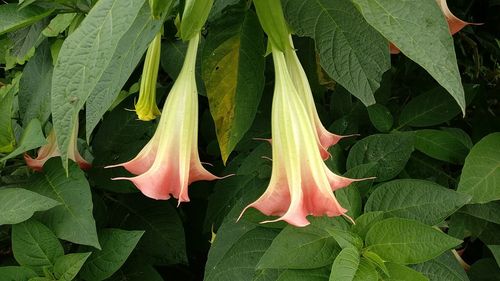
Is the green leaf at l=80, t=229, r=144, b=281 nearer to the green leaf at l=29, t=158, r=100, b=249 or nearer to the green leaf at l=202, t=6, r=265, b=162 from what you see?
the green leaf at l=29, t=158, r=100, b=249

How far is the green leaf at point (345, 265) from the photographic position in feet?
2.54

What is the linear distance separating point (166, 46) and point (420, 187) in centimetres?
58

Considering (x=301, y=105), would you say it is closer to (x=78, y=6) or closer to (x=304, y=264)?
(x=304, y=264)

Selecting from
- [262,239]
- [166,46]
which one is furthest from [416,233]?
[166,46]

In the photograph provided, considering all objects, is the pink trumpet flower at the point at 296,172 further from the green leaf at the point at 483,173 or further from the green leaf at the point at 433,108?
the green leaf at the point at 433,108

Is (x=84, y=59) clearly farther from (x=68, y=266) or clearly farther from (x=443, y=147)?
(x=443, y=147)

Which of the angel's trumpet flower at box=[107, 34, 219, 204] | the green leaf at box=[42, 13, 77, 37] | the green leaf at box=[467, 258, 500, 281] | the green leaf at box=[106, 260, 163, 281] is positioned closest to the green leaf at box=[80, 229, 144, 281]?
the green leaf at box=[106, 260, 163, 281]

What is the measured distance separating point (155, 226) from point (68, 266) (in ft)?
0.83

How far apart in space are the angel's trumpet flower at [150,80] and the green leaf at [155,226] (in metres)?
0.36

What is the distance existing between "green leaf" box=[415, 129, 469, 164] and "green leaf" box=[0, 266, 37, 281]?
692 millimetres

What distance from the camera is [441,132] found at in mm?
1040

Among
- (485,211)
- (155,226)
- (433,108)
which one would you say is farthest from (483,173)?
(155,226)

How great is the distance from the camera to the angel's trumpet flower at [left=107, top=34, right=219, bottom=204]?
0.77 metres

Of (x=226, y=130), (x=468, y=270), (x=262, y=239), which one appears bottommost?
(x=468, y=270)
